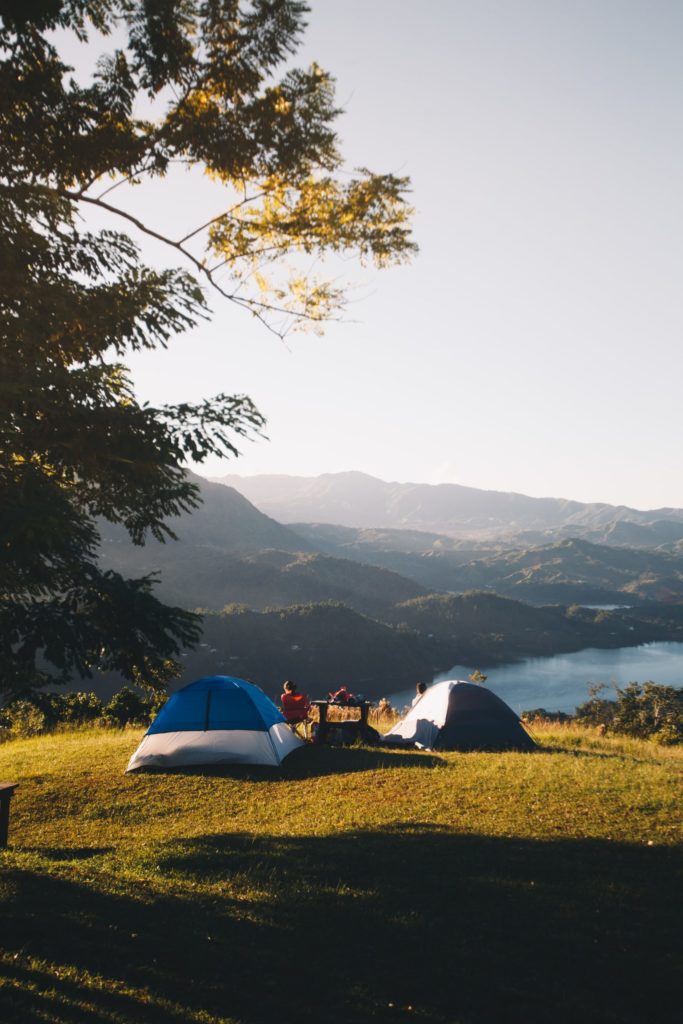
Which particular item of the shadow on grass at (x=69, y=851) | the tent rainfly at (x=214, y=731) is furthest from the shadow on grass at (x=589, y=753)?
the shadow on grass at (x=69, y=851)

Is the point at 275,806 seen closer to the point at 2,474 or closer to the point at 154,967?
the point at 154,967

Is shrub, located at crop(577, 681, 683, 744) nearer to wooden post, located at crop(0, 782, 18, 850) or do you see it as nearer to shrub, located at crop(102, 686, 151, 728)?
shrub, located at crop(102, 686, 151, 728)

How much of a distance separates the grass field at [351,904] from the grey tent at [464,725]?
13.0ft

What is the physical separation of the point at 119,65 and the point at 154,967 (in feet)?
38.4

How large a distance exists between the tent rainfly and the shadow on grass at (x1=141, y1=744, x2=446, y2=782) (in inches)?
5.9

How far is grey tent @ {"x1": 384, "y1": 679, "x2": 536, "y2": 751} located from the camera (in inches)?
570

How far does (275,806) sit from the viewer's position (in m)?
9.74

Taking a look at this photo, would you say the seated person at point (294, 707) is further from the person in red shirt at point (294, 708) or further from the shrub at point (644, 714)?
the shrub at point (644, 714)

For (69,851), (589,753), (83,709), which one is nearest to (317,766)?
(69,851)

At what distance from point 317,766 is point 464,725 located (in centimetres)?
415

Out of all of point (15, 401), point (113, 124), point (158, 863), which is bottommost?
point (158, 863)

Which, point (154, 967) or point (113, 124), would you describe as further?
point (113, 124)

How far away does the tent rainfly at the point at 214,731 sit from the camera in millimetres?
12305

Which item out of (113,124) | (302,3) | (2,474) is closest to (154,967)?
(2,474)
